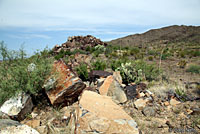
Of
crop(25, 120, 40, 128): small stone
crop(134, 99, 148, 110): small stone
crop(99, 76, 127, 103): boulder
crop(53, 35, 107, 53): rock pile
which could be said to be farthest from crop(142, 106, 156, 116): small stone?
crop(53, 35, 107, 53): rock pile

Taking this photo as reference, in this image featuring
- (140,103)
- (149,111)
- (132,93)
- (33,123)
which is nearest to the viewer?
(33,123)

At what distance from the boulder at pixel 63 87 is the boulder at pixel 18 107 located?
0.54 m

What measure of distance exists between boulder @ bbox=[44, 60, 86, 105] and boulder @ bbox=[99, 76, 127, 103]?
0.71 m

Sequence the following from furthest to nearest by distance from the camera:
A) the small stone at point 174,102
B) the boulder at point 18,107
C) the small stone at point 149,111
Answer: the small stone at point 174,102
the small stone at point 149,111
the boulder at point 18,107

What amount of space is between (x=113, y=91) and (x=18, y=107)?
2468 millimetres

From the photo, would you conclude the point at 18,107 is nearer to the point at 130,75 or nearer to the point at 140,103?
the point at 140,103

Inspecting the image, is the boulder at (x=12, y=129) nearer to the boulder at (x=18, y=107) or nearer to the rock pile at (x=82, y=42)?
the boulder at (x=18, y=107)

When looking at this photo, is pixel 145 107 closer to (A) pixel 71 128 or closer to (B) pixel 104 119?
(B) pixel 104 119

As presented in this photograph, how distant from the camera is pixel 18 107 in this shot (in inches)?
121

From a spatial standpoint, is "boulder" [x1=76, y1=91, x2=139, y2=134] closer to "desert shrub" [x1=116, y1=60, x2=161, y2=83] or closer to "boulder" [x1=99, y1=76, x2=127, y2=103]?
"boulder" [x1=99, y1=76, x2=127, y2=103]

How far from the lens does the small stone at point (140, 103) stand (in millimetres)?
3778

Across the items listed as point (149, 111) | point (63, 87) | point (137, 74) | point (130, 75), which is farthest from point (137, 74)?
point (63, 87)

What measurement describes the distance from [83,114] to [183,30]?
71296 mm

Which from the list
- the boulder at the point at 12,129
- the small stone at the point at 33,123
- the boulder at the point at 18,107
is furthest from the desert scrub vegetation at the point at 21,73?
the boulder at the point at 12,129
